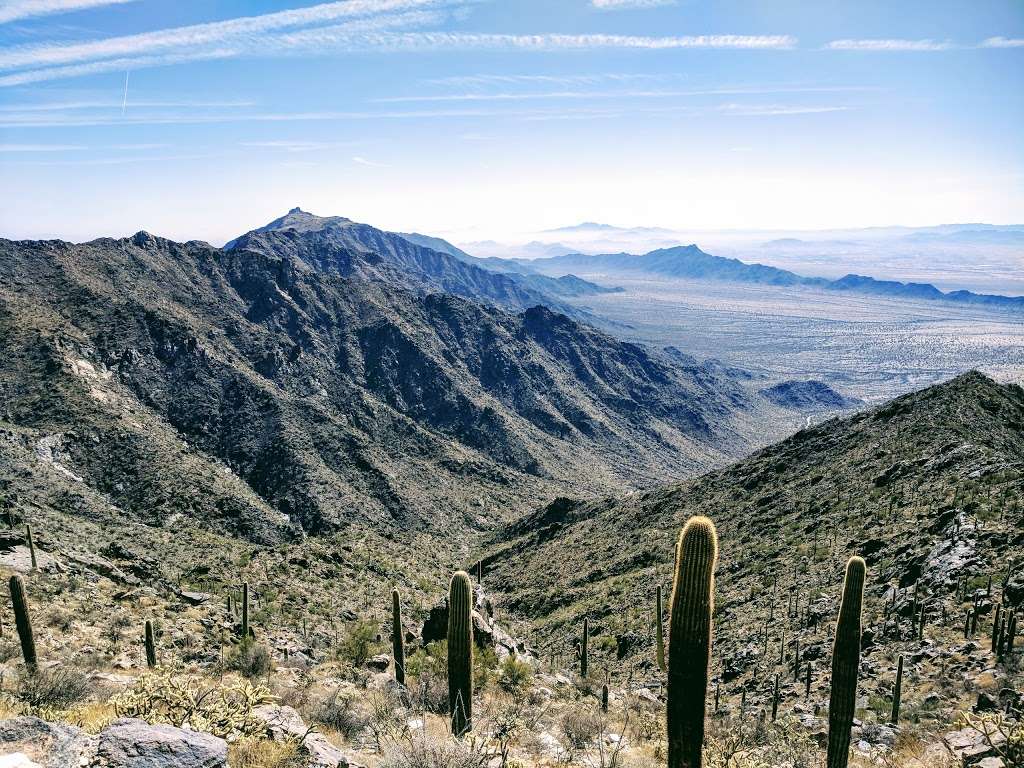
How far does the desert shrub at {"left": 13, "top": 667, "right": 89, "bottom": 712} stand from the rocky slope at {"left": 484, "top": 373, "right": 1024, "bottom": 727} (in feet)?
57.5

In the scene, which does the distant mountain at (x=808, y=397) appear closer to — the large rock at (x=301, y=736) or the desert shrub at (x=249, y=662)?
the desert shrub at (x=249, y=662)

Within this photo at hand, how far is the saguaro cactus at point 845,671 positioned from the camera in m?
11.2

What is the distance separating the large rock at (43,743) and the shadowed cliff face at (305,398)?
4500 centimetres

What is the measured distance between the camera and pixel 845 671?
11.2m

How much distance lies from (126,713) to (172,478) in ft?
157

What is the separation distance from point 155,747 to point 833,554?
27306 millimetres

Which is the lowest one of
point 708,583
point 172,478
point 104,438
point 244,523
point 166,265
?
point 244,523

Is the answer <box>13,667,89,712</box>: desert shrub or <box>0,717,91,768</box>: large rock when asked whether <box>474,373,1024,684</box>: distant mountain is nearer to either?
<box>13,667,89,712</box>: desert shrub

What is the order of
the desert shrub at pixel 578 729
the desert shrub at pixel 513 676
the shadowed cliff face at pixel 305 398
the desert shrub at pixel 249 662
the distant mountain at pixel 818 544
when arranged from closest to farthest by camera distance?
1. the desert shrub at pixel 578 729
2. the desert shrub at pixel 249 662
3. the desert shrub at pixel 513 676
4. the distant mountain at pixel 818 544
5. the shadowed cliff face at pixel 305 398

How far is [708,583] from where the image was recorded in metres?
8.97

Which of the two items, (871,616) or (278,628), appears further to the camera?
(278,628)

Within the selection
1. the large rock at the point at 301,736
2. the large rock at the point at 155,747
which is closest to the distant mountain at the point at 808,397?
the large rock at the point at 301,736

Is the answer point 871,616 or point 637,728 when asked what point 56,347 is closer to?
point 637,728

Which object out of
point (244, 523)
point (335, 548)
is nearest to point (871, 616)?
point (335, 548)
